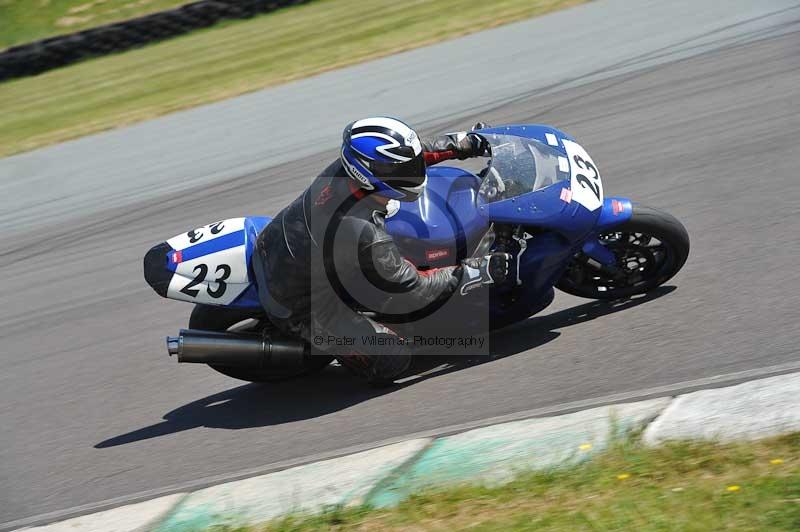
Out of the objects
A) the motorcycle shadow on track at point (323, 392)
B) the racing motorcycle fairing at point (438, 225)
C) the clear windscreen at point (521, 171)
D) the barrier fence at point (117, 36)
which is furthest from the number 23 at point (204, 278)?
the barrier fence at point (117, 36)

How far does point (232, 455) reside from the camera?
498 cm

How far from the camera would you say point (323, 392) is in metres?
5.52

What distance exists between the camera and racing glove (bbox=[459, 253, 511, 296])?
4918 mm

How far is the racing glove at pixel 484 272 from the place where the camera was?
16.1 ft

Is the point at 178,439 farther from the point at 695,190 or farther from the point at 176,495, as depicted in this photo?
the point at 695,190

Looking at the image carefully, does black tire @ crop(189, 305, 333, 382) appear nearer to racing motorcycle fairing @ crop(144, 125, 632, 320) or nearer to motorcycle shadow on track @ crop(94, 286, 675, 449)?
motorcycle shadow on track @ crop(94, 286, 675, 449)

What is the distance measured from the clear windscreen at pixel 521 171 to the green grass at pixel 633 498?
1698 millimetres

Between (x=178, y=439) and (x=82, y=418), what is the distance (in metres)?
0.84

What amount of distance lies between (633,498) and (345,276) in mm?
2071

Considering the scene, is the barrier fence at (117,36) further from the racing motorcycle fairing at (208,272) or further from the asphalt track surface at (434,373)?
the racing motorcycle fairing at (208,272)

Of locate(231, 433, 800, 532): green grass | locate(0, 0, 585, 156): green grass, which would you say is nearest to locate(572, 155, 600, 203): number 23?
locate(231, 433, 800, 532): green grass

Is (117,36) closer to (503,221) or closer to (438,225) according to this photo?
(438,225)

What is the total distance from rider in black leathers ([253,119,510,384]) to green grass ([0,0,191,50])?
57.8 ft

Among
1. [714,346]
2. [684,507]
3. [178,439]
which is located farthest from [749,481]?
[178,439]
